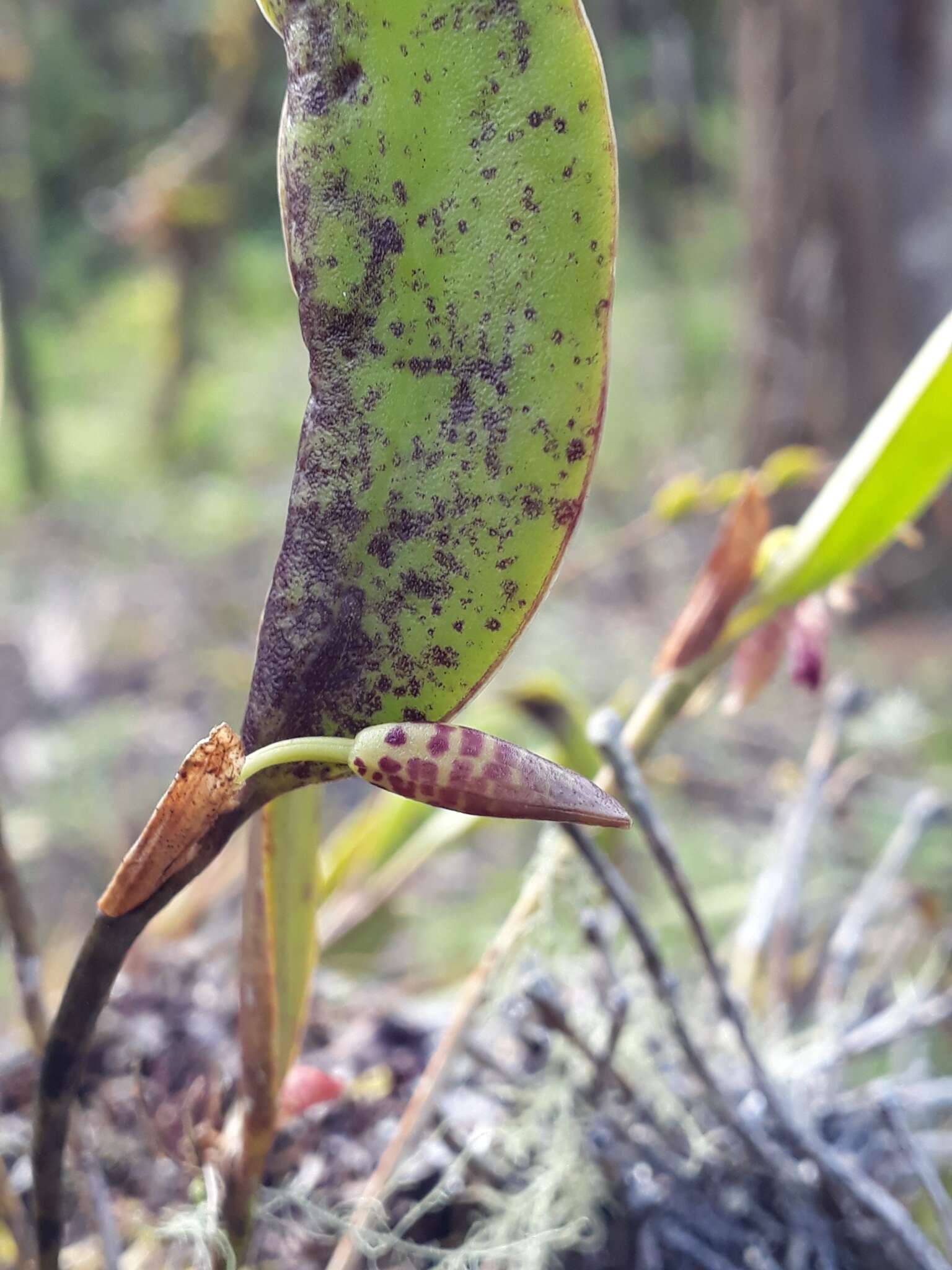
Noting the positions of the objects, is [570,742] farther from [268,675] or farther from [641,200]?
[641,200]

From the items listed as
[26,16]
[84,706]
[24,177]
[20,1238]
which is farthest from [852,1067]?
[26,16]

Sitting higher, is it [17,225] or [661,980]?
[17,225]

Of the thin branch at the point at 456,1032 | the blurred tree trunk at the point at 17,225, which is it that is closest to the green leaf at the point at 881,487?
the thin branch at the point at 456,1032

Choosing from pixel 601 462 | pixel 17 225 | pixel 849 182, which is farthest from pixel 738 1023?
pixel 17 225

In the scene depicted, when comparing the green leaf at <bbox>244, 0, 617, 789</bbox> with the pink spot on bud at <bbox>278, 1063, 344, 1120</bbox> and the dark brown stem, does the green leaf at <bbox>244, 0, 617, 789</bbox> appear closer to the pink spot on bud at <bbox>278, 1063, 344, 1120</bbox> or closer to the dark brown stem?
the dark brown stem

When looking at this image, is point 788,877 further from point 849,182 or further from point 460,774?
point 849,182
